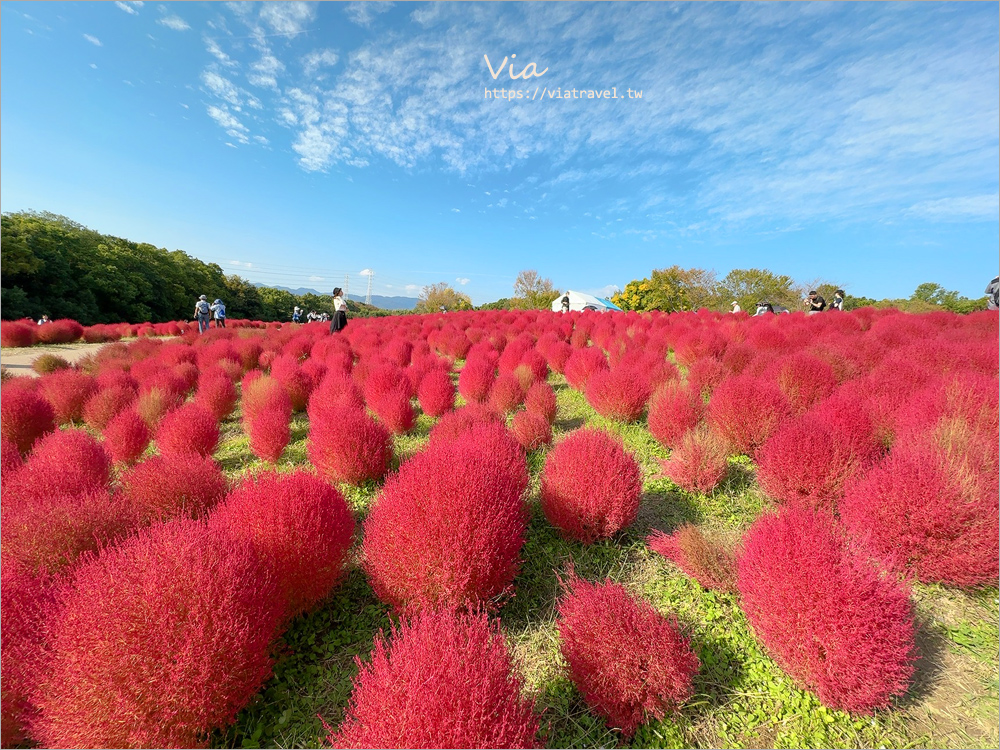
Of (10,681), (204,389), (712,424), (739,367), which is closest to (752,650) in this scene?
(712,424)

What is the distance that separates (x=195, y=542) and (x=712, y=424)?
14.0 ft

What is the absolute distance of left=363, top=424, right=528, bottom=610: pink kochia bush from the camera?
2031mm

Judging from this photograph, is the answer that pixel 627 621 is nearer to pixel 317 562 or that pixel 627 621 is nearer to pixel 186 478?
pixel 317 562

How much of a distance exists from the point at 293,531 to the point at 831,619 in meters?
2.72

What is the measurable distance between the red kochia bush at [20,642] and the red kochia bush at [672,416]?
4.41 metres

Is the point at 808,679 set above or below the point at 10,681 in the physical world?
above

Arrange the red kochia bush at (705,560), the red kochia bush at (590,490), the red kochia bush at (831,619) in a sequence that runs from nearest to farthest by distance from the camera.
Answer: the red kochia bush at (831,619) < the red kochia bush at (705,560) < the red kochia bush at (590,490)

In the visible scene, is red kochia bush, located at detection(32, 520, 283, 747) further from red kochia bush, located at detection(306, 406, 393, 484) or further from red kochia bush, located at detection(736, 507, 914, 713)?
red kochia bush, located at detection(736, 507, 914, 713)

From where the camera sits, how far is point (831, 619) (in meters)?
1.65

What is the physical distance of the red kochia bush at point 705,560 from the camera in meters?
2.34

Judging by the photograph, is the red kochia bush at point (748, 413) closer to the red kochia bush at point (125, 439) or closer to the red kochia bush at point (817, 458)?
the red kochia bush at point (817, 458)

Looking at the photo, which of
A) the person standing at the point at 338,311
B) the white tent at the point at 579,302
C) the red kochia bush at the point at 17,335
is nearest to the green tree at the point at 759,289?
the white tent at the point at 579,302

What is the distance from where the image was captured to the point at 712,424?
12.9ft

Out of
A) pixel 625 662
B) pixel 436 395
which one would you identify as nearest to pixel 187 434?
pixel 436 395
